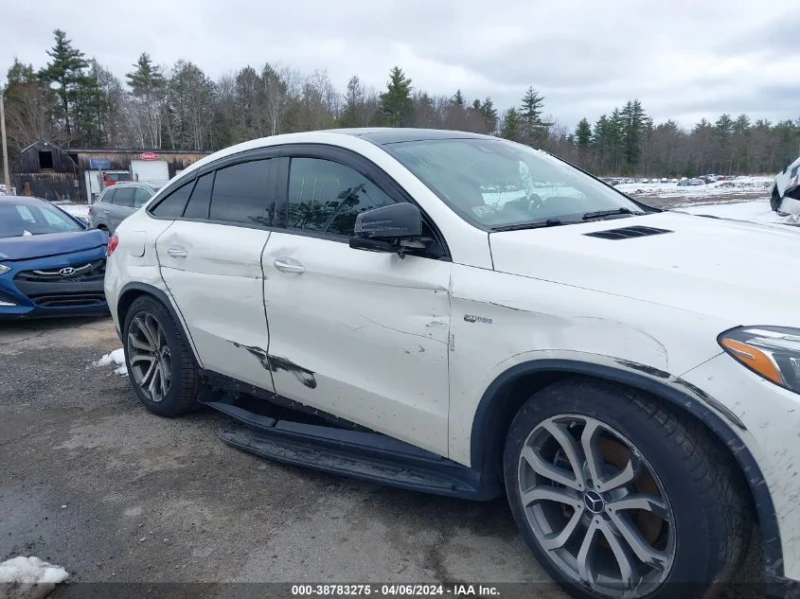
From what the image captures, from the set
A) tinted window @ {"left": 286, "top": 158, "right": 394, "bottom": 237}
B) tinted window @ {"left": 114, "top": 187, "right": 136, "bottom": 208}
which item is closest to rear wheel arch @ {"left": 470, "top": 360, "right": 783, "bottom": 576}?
tinted window @ {"left": 286, "top": 158, "right": 394, "bottom": 237}

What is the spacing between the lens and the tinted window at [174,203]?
4211mm

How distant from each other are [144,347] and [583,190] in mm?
2956

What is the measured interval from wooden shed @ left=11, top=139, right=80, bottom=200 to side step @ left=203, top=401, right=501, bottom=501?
5193 cm

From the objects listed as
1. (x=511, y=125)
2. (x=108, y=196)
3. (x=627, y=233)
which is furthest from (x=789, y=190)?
(x=511, y=125)

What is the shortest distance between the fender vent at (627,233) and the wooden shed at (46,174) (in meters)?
53.4

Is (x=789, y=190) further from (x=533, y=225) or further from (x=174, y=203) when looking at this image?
(x=174, y=203)

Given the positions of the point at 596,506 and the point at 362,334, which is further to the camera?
the point at 362,334

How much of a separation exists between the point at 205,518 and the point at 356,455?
0.77 meters

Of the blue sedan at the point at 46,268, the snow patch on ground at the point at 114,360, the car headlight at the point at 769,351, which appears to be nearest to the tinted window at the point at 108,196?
the blue sedan at the point at 46,268

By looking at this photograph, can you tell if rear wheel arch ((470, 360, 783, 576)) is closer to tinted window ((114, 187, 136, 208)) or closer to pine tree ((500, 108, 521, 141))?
tinted window ((114, 187, 136, 208))

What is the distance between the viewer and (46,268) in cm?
697

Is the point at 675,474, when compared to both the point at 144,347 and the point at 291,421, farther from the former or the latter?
the point at 144,347

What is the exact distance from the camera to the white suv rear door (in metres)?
3.48

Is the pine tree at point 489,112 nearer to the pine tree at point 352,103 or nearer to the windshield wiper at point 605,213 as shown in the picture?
the pine tree at point 352,103
